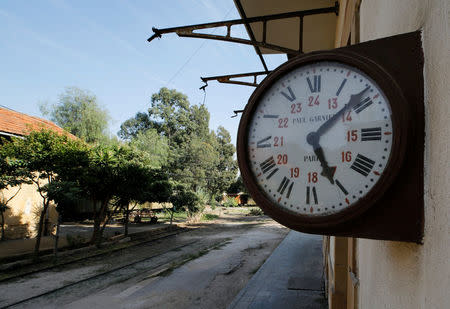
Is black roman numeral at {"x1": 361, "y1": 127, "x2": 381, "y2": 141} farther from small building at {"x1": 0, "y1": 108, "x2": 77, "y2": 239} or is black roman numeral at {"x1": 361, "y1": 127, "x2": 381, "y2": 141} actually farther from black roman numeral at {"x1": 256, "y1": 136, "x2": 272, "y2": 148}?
small building at {"x1": 0, "y1": 108, "x2": 77, "y2": 239}

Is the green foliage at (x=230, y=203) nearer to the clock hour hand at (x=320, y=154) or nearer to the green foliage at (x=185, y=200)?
the green foliage at (x=185, y=200)

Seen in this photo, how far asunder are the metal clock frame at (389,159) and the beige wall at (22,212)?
1632 cm

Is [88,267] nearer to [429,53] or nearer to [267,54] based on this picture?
[267,54]

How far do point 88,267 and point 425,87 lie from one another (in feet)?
39.8

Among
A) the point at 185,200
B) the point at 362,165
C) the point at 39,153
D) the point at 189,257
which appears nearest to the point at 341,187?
the point at 362,165

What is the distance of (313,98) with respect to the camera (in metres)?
1.07

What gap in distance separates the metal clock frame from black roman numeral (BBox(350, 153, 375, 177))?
5 centimetres

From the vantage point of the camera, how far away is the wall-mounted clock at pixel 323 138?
2.92ft

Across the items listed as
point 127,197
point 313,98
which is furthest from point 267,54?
point 127,197

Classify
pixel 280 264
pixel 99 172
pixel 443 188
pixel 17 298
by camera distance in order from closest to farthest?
pixel 443 188, pixel 17 298, pixel 280 264, pixel 99 172

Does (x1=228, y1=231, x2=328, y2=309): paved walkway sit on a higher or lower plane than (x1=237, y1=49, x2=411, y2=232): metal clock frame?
lower

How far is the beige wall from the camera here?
14.6m

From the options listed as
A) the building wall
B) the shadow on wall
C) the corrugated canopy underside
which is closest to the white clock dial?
the building wall

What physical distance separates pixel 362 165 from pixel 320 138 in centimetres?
16
